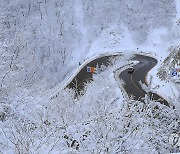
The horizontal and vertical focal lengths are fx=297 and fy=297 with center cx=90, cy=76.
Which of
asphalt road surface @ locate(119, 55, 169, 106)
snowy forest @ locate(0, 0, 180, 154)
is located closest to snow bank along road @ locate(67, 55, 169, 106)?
asphalt road surface @ locate(119, 55, 169, 106)

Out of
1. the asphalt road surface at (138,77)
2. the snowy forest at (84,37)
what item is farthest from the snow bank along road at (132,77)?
the snowy forest at (84,37)

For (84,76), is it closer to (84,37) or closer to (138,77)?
(138,77)

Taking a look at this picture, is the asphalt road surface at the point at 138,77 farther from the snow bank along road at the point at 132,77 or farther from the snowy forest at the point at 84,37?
the snowy forest at the point at 84,37

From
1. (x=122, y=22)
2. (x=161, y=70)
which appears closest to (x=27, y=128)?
(x=161, y=70)

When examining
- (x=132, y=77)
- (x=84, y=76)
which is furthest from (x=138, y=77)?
(x=84, y=76)

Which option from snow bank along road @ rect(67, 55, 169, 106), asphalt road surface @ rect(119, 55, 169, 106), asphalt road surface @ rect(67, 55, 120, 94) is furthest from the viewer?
asphalt road surface @ rect(67, 55, 120, 94)

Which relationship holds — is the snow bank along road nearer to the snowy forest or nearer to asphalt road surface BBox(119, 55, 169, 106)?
asphalt road surface BBox(119, 55, 169, 106)

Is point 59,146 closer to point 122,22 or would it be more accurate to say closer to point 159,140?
point 159,140
